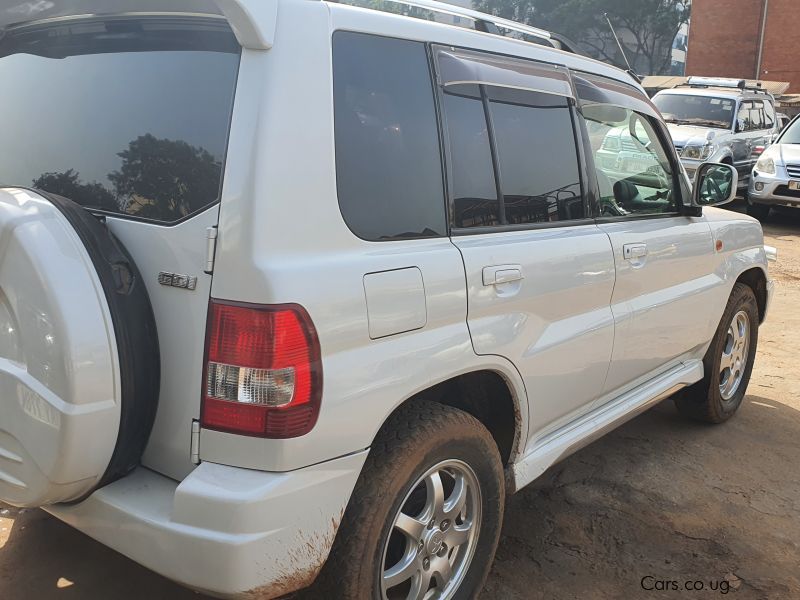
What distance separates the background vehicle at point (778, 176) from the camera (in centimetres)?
1200

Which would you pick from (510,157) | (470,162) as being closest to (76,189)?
(470,162)

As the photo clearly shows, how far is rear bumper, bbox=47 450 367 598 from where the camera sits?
186 centimetres

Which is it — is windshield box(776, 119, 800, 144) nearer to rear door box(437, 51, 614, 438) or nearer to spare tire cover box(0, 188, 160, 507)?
rear door box(437, 51, 614, 438)

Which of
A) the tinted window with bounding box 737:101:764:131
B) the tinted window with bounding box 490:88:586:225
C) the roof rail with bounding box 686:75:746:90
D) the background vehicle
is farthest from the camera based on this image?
the roof rail with bounding box 686:75:746:90

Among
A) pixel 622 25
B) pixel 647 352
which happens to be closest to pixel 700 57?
pixel 622 25

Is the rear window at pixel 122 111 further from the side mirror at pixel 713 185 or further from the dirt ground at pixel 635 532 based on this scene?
the side mirror at pixel 713 185

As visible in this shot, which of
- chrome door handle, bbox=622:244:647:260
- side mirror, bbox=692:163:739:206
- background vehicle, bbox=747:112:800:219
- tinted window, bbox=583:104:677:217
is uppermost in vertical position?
tinted window, bbox=583:104:677:217

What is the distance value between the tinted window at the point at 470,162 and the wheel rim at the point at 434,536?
0.80 meters

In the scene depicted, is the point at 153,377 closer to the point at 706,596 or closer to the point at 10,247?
the point at 10,247

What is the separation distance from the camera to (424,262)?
Result: 224cm

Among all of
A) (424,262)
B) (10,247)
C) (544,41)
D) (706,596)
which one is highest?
(544,41)

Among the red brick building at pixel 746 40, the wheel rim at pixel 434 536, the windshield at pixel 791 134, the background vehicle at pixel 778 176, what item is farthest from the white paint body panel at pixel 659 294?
the red brick building at pixel 746 40

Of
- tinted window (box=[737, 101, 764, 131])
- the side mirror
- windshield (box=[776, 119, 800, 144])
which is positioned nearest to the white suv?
the side mirror

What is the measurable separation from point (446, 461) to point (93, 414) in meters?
A: 1.04
